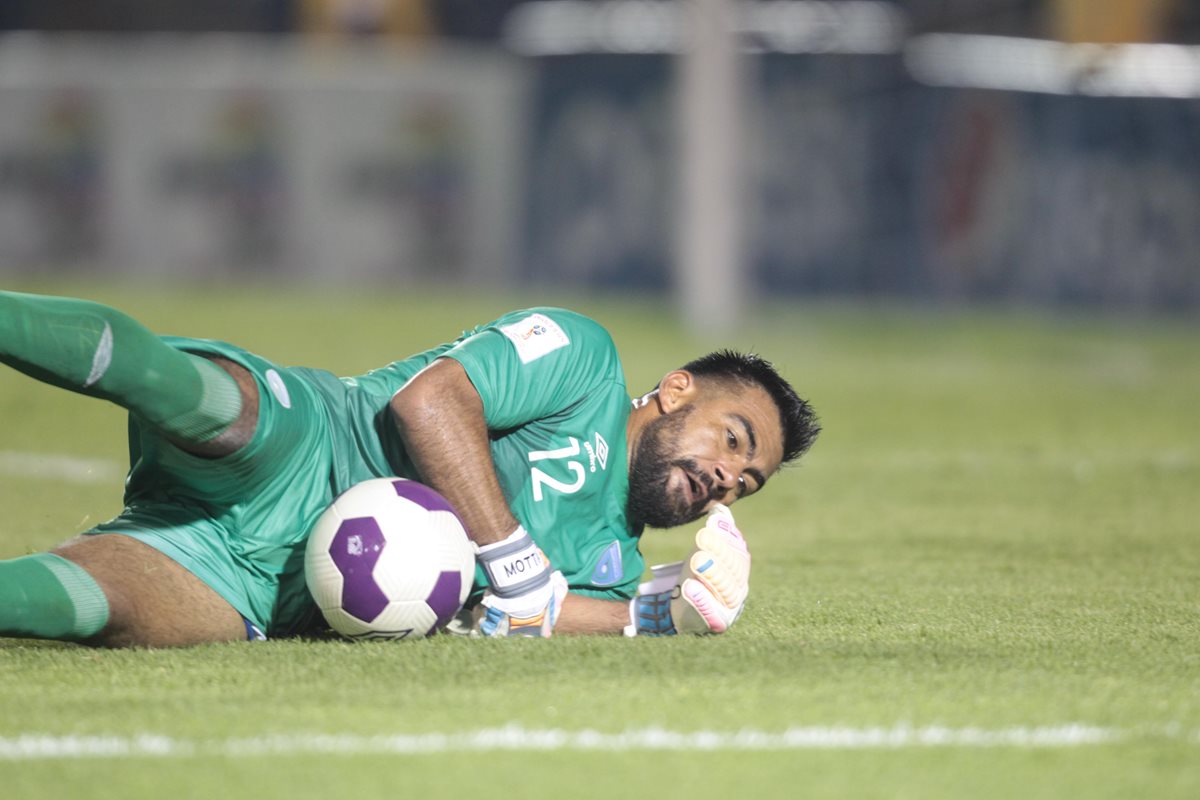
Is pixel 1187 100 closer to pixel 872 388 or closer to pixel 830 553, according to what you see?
pixel 872 388

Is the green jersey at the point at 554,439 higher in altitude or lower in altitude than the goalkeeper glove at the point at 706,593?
higher

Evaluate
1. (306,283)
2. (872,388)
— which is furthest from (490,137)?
(872,388)

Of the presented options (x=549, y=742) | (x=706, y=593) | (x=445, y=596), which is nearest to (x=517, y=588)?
(x=445, y=596)

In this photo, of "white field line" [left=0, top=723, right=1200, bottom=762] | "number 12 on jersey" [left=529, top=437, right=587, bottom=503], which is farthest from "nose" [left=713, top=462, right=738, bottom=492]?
"white field line" [left=0, top=723, right=1200, bottom=762]

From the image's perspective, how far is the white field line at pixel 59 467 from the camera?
7.98m

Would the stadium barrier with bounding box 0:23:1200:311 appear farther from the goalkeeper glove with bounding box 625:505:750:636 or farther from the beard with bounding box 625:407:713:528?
the goalkeeper glove with bounding box 625:505:750:636

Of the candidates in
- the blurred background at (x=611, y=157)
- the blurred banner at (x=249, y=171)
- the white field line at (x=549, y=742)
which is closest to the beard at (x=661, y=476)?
the white field line at (x=549, y=742)

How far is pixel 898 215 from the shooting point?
69.7 feet

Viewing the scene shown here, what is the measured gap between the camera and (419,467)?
13.6 ft

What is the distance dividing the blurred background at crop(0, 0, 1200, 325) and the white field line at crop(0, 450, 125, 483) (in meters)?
10.6

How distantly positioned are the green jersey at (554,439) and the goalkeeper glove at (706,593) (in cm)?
21

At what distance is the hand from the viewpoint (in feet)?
13.5

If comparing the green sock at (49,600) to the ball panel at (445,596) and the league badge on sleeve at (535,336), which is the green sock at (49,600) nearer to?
the ball panel at (445,596)

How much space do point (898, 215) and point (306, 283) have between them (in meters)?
8.37
